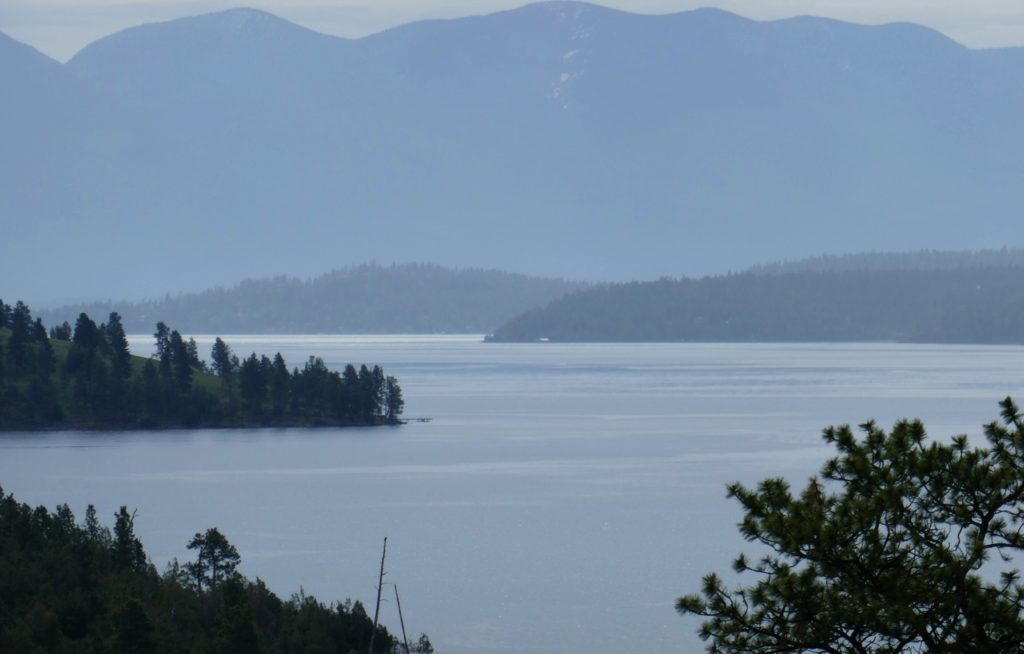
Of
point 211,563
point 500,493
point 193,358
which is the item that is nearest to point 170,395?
point 193,358

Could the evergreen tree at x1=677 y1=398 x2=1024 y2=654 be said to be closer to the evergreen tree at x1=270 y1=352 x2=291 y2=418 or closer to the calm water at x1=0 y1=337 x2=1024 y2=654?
the calm water at x1=0 y1=337 x2=1024 y2=654

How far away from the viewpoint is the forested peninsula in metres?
118

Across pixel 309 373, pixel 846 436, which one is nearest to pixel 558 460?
pixel 309 373

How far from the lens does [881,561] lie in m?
17.1

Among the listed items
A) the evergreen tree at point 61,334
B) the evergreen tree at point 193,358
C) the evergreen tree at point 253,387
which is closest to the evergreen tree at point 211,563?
the evergreen tree at point 253,387

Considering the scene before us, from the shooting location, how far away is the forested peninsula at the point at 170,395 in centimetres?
11850

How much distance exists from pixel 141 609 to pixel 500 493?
43.1m

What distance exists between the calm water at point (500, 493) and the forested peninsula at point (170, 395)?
4136 millimetres

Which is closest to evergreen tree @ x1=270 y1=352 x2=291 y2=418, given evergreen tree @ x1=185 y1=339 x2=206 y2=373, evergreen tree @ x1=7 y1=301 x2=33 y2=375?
evergreen tree @ x1=185 y1=339 x2=206 y2=373

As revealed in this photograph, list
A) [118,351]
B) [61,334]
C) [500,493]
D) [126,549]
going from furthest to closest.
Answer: [61,334] < [118,351] < [500,493] < [126,549]

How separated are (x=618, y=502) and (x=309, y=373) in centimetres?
5330

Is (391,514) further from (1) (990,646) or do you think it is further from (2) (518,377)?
(2) (518,377)

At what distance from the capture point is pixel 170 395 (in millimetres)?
120875

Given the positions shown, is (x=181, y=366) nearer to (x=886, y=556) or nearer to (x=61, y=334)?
(x=61, y=334)
